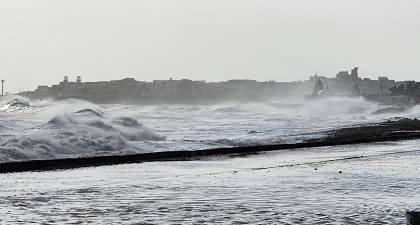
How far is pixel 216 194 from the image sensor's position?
906 centimetres

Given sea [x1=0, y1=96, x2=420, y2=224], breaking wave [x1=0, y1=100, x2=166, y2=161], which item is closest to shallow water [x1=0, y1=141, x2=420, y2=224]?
sea [x1=0, y1=96, x2=420, y2=224]

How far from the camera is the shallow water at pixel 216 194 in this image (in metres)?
7.14

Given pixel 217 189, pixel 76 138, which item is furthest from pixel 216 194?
pixel 76 138

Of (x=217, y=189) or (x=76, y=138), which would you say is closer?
(x=217, y=189)

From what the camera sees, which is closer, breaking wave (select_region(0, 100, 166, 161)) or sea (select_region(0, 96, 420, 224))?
sea (select_region(0, 96, 420, 224))

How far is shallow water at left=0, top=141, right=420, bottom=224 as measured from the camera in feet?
23.4

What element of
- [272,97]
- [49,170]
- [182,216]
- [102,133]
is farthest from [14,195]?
[272,97]

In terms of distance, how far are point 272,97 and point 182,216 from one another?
16999 cm

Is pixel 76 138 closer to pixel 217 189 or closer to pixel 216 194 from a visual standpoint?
pixel 217 189

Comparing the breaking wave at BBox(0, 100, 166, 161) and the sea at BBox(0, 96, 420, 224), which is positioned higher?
the breaking wave at BBox(0, 100, 166, 161)

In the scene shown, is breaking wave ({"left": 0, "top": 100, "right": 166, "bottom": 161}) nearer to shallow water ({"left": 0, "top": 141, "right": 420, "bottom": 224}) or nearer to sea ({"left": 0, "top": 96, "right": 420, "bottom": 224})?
sea ({"left": 0, "top": 96, "right": 420, "bottom": 224})

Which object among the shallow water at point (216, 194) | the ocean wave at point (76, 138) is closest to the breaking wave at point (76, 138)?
the ocean wave at point (76, 138)

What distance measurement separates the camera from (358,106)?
83.1 metres

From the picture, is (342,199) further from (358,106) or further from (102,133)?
(358,106)
